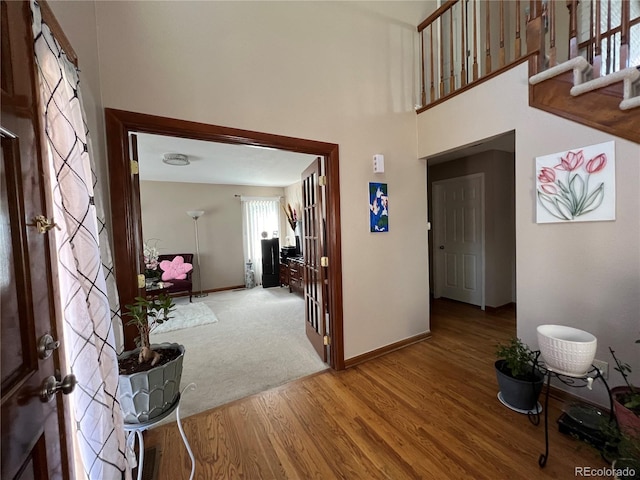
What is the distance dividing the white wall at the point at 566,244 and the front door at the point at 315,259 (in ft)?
4.79

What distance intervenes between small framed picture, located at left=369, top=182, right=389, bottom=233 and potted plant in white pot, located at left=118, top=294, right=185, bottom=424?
188cm

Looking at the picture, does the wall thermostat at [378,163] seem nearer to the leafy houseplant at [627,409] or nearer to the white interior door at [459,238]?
the leafy houseplant at [627,409]

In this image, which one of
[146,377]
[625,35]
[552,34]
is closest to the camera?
[146,377]

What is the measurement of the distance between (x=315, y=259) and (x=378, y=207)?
0.81 meters

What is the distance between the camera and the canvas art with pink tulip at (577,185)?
1.69 metres

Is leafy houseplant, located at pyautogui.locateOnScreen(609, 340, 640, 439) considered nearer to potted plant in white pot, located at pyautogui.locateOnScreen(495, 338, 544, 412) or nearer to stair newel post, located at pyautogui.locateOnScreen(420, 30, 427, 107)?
potted plant in white pot, located at pyautogui.locateOnScreen(495, 338, 544, 412)

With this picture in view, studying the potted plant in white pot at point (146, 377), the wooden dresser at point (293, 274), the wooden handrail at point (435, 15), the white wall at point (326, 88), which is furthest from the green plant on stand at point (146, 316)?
the wooden dresser at point (293, 274)

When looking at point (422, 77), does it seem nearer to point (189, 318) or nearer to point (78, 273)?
point (78, 273)

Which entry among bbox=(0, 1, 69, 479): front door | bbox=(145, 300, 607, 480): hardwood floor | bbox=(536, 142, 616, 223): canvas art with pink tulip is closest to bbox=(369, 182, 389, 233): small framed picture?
bbox=(536, 142, 616, 223): canvas art with pink tulip

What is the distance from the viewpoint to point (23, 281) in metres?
0.71

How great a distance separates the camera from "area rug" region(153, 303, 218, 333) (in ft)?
12.3

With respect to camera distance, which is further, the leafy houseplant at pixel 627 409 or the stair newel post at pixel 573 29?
the stair newel post at pixel 573 29

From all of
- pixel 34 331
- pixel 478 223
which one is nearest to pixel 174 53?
pixel 34 331

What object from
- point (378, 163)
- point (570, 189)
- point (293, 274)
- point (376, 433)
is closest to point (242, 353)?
point (376, 433)
